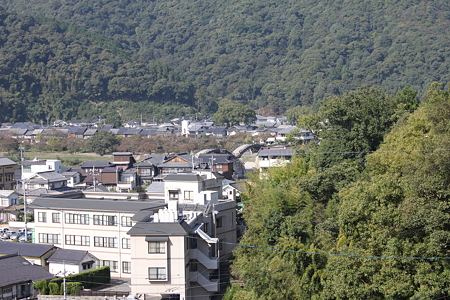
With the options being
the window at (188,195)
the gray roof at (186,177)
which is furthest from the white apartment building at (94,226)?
the gray roof at (186,177)

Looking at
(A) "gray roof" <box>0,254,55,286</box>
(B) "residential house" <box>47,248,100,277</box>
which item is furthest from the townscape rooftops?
(A) "gray roof" <box>0,254,55,286</box>

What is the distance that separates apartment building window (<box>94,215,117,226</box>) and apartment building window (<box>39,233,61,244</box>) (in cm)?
142

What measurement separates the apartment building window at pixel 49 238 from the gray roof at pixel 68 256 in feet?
3.49

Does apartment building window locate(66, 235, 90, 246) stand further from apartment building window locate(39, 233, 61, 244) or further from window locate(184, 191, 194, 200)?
window locate(184, 191, 194, 200)

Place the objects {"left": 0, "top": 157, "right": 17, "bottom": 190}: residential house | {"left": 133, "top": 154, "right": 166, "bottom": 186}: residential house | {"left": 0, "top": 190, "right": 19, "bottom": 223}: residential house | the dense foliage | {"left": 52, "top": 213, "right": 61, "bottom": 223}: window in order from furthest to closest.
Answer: {"left": 133, "top": 154, "right": 166, "bottom": 186}: residential house → {"left": 0, "top": 157, "right": 17, "bottom": 190}: residential house → {"left": 0, "top": 190, "right": 19, "bottom": 223}: residential house → {"left": 52, "top": 213, "right": 61, "bottom": 223}: window → the dense foliage

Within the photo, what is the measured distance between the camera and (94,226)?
14883 mm

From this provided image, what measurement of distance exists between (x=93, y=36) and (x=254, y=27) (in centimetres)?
3594

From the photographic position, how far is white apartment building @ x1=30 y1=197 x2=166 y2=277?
14.5m

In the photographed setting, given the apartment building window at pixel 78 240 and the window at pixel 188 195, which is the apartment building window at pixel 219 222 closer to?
the window at pixel 188 195

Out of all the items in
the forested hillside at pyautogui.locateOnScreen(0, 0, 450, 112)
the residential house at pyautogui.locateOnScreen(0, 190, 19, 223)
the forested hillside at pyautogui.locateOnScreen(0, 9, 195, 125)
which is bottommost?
the residential house at pyautogui.locateOnScreen(0, 190, 19, 223)

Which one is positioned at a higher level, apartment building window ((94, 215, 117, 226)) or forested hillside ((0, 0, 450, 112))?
forested hillside ((0, 0, 450, 112))

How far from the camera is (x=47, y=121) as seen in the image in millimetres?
55281

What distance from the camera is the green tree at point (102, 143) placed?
3853 centimetres

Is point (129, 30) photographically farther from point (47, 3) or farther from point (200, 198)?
point (200, 198)
